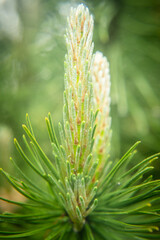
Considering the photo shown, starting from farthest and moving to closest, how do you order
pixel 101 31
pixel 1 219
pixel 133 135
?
pixel 133 135
pixel 101 31
pixel 1 219

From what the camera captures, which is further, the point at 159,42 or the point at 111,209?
the point at 159,42

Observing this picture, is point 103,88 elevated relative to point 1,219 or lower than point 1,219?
elevated

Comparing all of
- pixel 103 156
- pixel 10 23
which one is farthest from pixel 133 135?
pixel 10 23

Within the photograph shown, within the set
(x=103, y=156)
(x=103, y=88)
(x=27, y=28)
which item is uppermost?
(x=27, y=28)

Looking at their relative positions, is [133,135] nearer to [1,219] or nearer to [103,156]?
[103,156]
